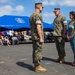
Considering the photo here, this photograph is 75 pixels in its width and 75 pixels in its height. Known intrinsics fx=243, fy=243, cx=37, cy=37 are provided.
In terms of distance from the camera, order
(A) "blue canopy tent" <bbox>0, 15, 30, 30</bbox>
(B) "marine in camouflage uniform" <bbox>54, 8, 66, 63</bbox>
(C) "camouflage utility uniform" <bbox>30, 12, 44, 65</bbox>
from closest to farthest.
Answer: (C) "camouflage utility uniform" <bbox>30, 12, 44, 65</bbox>
(B) "marine in camouflage uniform" <bbox>54, 8, 66, 63</bbox>
(A) "blue canopy tent" <bbox>0, 15, 30, 30</bbox>

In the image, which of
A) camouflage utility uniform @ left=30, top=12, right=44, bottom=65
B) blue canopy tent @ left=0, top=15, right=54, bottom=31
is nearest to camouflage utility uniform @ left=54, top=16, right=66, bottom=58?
camouflage utility uniform @ left=30, top=12, right=44, bottom=65

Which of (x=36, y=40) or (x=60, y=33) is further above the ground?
(x=60, y=33)

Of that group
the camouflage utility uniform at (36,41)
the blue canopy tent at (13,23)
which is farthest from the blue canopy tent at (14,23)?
the camouflage utility uniform at (36,41)

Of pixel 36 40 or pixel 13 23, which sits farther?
pixel 13 23

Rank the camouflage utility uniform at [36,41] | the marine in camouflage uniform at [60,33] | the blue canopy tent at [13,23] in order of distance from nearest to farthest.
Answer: the camouflage utility uniform at [36,41]
the marine in camouflage uniform at [60,33]
the blue canopy tent at [13,23]

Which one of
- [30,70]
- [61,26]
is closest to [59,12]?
[61,26]

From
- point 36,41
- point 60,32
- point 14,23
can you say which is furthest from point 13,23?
point 36,41

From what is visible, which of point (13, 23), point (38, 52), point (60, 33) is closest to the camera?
point (38, 52)

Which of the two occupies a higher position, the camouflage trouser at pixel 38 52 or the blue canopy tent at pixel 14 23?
the blue canopy tent at pixel 14 23

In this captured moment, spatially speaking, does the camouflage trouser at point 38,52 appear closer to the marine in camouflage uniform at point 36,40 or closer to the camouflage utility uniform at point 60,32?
the marine in camouflage uniform at point 36,40

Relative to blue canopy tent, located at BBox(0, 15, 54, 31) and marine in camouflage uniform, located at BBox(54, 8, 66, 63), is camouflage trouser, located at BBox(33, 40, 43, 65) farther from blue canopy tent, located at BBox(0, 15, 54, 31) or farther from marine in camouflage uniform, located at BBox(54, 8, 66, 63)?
blue canopy tent, located at BBox(0, 15, 54, 31)

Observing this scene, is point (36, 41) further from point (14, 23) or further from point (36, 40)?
point (14, 23)

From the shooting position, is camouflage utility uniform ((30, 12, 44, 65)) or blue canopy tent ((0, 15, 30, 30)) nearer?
camouflage utility uniform ((30, 12, 44, 65))

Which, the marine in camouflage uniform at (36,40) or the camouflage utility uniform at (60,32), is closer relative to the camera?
the marine in camouflage uniform at (36,40)
